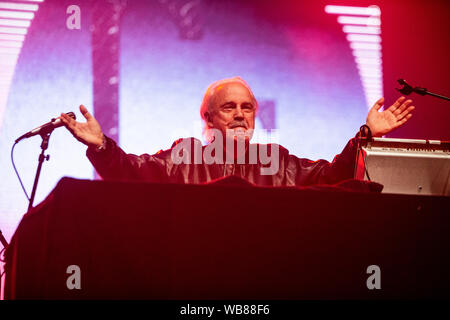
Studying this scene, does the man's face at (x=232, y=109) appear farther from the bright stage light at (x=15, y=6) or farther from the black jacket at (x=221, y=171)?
the bright stage light at (x=15, y=6)

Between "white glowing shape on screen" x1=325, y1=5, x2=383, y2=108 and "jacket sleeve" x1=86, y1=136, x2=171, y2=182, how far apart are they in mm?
1718

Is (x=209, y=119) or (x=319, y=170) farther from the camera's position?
(x=209, y=119)

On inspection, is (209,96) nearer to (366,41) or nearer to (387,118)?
(387,118)

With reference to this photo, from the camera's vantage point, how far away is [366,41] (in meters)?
3.59

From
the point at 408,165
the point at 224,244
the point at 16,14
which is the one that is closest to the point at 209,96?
the point at 16,14

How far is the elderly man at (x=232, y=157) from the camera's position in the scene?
2.30m

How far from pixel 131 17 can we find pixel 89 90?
2.00 ft

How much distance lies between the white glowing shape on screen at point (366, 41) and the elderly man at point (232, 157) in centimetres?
91

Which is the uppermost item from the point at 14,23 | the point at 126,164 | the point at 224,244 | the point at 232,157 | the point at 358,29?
the point at 358,29

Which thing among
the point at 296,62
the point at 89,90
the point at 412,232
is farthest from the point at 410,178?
the point at 89,90

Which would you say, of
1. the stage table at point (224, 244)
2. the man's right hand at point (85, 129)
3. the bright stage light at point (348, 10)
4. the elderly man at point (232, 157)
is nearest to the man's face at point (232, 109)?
the elderly man at point (232, 157)

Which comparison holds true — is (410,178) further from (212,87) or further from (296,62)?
(296,62)

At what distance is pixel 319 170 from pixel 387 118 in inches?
19.2

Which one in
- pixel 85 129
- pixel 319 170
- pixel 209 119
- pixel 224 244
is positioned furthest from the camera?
pixel 209 119
